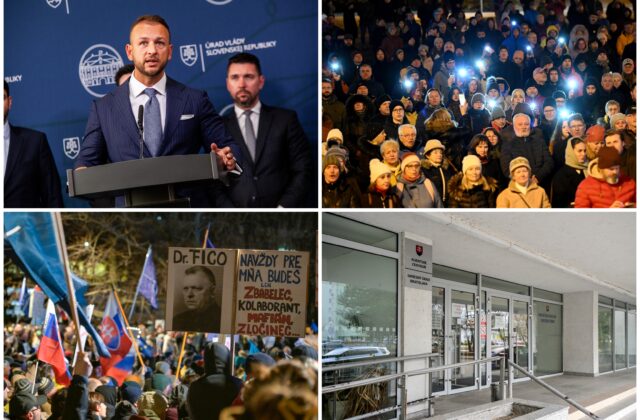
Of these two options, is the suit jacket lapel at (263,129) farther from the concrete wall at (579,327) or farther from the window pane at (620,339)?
the window pane at (620,339)

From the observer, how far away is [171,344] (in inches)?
180

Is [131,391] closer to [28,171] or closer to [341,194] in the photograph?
[28,171]

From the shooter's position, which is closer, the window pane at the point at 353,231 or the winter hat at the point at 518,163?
the winter hat at the point at 518,163

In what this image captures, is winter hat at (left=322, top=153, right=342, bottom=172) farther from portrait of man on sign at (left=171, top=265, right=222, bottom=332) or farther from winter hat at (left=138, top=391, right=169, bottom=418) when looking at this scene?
winter hat at (left=138, top=391, right=169, bottom=418)

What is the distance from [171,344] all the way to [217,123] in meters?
1.31

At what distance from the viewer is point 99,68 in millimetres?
4734

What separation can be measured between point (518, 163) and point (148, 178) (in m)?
2.08

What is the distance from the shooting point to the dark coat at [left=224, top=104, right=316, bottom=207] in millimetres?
4508

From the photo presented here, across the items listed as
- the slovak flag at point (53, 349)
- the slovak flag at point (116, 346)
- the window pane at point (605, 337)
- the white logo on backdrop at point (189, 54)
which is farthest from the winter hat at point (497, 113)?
the slovak flag at point (53, 349)

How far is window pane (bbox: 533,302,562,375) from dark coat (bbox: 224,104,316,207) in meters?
1.63

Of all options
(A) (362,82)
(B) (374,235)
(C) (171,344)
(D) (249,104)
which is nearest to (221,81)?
(D) (249,104)

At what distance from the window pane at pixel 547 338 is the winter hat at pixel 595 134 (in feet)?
3.56

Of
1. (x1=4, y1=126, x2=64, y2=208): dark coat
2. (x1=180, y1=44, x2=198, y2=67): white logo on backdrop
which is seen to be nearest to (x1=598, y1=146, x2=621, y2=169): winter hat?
(x1=180, y1=44, x2=198, y2=67): white logo on backdrop

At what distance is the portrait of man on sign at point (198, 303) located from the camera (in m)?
4.55
